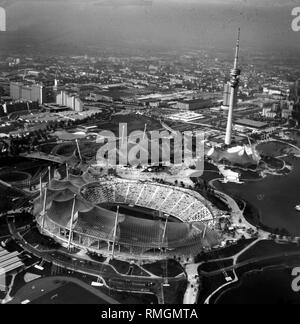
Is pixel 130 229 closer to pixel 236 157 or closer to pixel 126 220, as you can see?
pixel 126 220

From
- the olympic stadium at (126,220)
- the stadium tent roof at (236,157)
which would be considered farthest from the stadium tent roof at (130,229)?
the stadium tent roof at (236,157)

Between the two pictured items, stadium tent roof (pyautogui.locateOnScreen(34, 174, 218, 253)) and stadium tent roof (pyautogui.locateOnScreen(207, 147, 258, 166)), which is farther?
stadium tent roof (pyautogui.locateOnScreen(207, 147, 258, 166))

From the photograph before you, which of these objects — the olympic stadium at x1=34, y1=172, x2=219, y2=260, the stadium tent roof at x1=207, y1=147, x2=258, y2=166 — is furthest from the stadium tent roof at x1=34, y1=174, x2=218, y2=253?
the stadium tent roof at x1=207, y1=147, x2=258, y2=166

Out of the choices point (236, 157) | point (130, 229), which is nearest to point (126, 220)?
point (130, 229)

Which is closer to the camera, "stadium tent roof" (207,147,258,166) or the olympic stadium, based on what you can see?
the olympic stadium

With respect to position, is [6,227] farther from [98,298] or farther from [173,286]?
[173,286]

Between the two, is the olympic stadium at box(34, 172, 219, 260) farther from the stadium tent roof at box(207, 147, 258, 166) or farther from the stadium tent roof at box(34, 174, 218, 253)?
the stadium tent roof at box(207, 147, 258, 166)

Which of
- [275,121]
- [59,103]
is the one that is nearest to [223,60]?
[275,121]

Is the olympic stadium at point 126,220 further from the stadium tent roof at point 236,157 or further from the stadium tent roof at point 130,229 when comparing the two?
the stadium tent roof at point 236,157

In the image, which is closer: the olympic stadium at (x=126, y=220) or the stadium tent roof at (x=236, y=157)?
the olympic stadium at (x=126, y=220)
